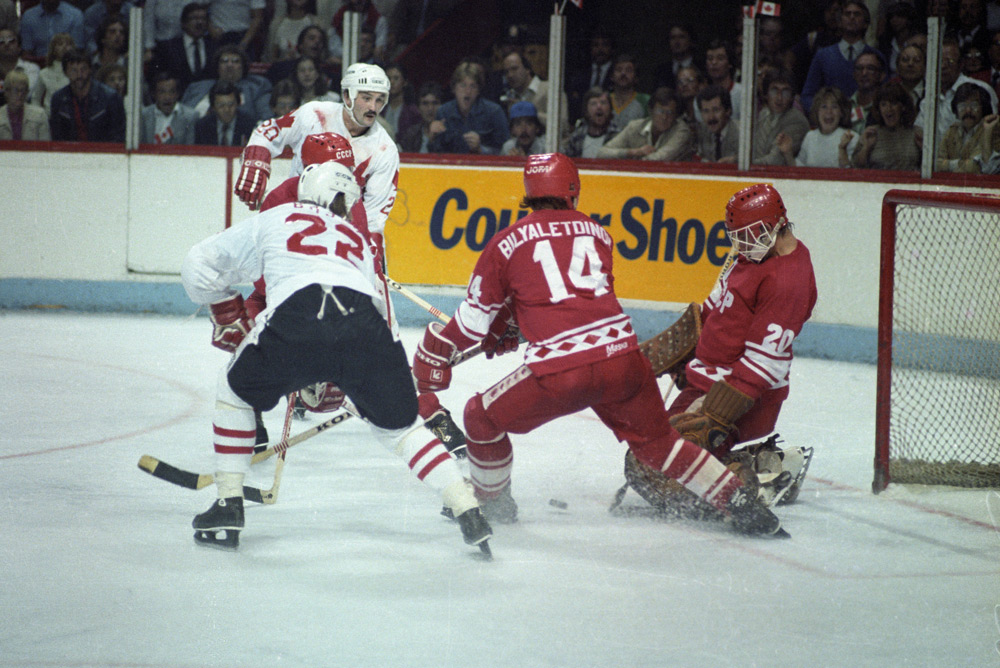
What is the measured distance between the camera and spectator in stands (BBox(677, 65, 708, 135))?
675 centimetres

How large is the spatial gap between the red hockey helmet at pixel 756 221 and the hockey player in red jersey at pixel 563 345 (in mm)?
479

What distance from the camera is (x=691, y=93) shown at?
676cm

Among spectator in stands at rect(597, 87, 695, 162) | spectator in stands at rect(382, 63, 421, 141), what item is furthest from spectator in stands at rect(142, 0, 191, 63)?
spectator in stands at rect(597, 87, 695, 162)

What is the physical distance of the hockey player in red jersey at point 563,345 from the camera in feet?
9.97

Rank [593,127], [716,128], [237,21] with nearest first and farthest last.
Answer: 1. [716,128]
2. [593,127]
3. [237,21]

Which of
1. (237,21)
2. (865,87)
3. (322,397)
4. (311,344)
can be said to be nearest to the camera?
(311,344)

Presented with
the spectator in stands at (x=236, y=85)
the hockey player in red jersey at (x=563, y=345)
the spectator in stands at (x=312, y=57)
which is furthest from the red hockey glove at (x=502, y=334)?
the spectator in stands at (x=236, y=85)

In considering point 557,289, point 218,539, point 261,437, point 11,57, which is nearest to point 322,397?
point 261,437

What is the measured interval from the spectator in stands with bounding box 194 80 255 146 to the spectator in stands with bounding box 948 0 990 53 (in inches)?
168

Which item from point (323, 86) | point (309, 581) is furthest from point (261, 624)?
point (323, 86)

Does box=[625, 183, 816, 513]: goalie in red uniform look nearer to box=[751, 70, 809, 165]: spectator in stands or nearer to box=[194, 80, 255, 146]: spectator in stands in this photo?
box=[751, 70, 809, 165]: spectator in stands

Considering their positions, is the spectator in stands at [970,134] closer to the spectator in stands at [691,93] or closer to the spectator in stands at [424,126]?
the spectator in stands at [691,93]

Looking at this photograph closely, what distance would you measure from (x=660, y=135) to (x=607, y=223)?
0.61 m

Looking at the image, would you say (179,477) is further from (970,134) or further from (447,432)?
(970,134)
